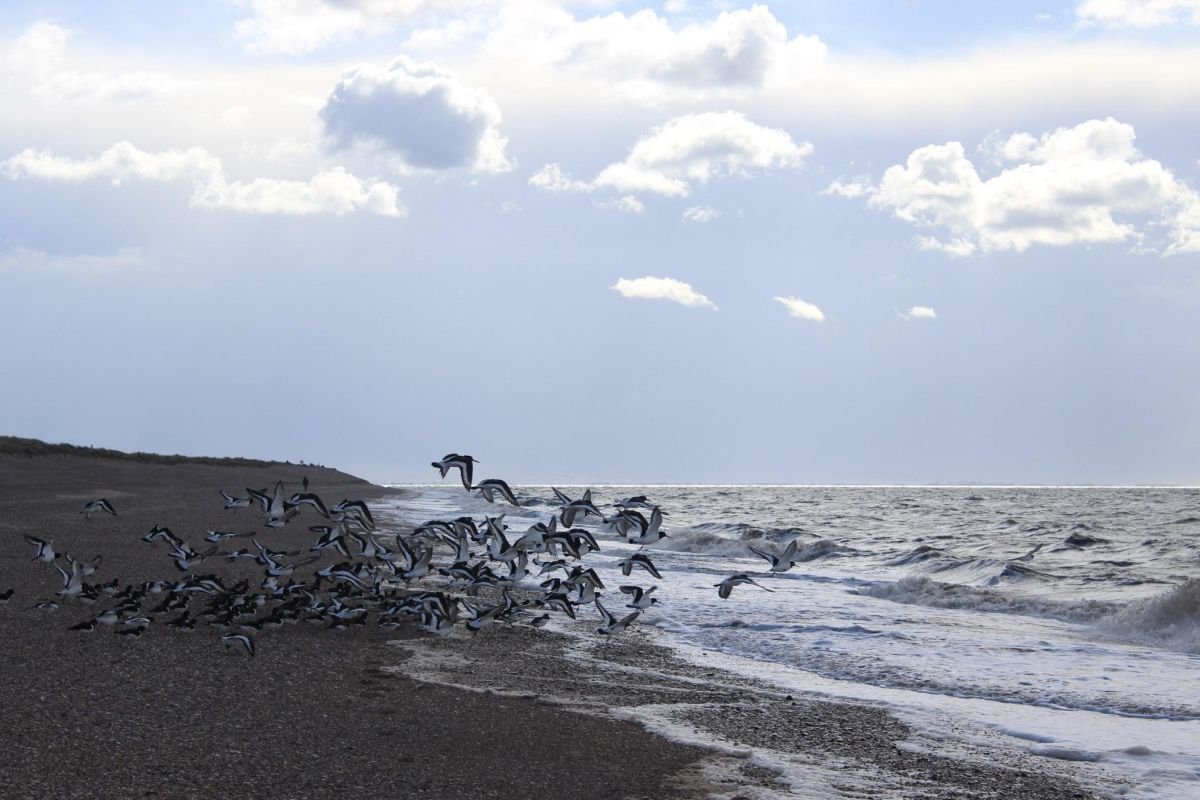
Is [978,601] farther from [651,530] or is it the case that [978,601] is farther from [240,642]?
[240,642]

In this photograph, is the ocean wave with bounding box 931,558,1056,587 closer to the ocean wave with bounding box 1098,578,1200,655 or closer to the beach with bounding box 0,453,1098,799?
the ocean wave with bounding box 1098,578,1200,655

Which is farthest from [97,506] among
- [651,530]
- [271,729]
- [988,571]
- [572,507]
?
[988,571]

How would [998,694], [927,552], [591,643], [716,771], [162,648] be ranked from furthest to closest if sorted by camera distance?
1. [927,552]
2. [591,643]
3. [998,694]
4. [162,648]
5. [716,771]

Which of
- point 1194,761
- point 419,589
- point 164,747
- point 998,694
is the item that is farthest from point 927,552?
point 164,747

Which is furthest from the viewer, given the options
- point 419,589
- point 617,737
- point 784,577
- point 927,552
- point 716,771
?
point 927,552

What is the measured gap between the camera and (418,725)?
9172 mm

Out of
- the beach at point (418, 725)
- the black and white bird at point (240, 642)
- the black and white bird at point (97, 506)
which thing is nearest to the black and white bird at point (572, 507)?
the beach at point (418, 725)

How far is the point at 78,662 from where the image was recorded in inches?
403

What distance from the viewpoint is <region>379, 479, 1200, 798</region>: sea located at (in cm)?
1067

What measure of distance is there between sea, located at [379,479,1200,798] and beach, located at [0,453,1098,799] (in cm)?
93

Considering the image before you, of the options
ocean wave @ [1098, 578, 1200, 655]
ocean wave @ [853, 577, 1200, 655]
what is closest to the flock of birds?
ocean wave @ [853, 577, 1200, 655]

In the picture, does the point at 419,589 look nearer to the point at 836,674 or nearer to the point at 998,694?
the point at 836,674

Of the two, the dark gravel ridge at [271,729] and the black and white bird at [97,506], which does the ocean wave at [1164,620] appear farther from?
the black and white bird at [97,506]

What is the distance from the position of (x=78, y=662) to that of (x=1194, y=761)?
10.3 m
